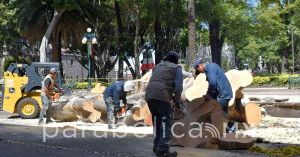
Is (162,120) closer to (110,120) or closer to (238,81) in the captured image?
(238,81)

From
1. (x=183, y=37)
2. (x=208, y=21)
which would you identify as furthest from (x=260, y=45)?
(x=208, y=21)

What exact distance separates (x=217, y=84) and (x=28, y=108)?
9.10 meters

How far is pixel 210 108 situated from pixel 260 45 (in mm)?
67125

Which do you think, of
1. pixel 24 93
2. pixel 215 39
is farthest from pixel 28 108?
pixel 215 39

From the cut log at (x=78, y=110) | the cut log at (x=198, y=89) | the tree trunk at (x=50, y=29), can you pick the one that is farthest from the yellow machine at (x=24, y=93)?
the tree trunk at (x=50, y=29)

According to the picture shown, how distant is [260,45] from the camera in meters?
74.8

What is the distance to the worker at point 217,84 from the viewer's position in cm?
973

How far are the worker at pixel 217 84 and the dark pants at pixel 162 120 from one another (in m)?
1.97

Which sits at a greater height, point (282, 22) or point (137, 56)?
point (282, 22)

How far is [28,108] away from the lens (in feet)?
56.7

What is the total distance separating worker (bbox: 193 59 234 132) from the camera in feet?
31.9

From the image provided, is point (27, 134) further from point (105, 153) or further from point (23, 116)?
point (23, 116)

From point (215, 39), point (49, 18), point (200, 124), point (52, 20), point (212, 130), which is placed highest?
point (49, 18)

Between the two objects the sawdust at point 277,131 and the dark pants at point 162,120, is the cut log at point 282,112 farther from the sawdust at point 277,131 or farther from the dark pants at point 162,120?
the dark pants at point 162,120
